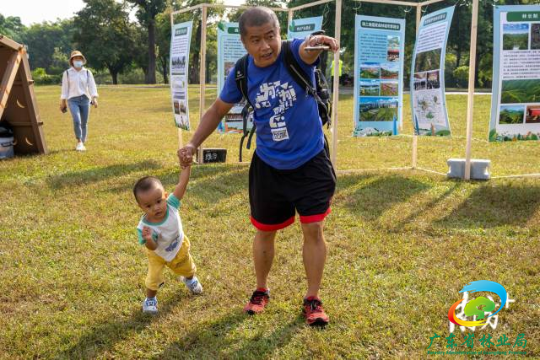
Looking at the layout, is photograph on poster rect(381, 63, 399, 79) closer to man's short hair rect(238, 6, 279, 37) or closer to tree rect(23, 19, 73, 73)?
man's short hair rect(238, 6, 279, 37)

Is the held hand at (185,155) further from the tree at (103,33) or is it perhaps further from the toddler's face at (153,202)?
the tree at (103,33)

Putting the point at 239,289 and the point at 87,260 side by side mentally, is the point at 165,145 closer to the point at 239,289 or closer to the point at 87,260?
the point at 87,260

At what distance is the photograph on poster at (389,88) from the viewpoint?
8.02 metres

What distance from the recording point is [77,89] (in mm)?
10102

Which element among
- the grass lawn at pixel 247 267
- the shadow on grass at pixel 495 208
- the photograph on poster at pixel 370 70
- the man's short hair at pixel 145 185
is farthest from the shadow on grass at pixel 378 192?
the man's short hair at pixel 145 185

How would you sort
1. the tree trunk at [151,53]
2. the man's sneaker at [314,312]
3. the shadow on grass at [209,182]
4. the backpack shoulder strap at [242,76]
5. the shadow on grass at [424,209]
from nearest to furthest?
1. the backpack shoulder strap at [242,76]
2. the man's sneaker at [314,312]
3. the shadow on grass at [424,209]
4. the shadow on grass at [209,182]
5. the tree trunk at [151,53]

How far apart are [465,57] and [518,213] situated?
5883 cm

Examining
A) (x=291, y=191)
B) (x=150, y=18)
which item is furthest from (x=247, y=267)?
(x=150, y=18)

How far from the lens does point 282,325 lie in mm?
3340

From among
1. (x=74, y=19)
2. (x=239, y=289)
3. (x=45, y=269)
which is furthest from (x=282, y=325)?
(x=74, y=19)

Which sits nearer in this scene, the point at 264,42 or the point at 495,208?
the point at 264,42

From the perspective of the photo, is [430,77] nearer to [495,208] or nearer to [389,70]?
[389,70]

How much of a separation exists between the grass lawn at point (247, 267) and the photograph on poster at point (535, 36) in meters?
1.82

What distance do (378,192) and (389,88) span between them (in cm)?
222
